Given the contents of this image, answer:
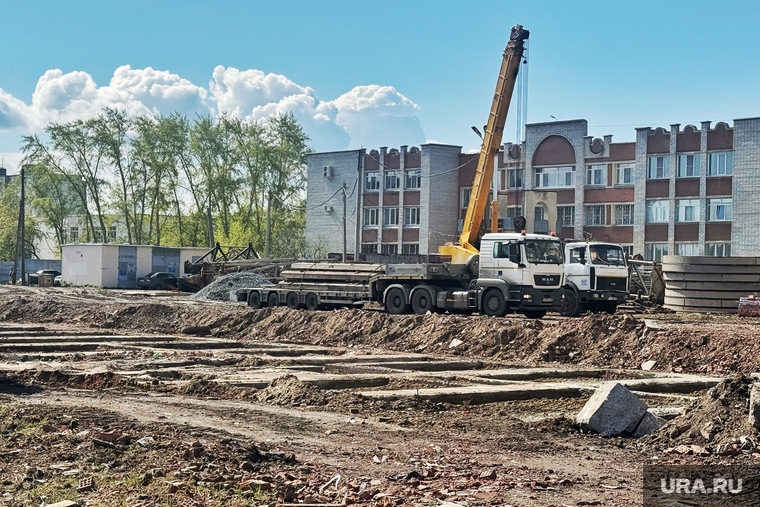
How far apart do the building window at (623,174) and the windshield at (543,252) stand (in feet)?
108

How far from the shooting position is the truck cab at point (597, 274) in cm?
3312

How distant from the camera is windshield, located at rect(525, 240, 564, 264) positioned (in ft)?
98.5

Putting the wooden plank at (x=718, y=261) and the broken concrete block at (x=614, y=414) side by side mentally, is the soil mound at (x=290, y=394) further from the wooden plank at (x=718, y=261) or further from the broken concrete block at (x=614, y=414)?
the wooden plank at (x=718, y=261)

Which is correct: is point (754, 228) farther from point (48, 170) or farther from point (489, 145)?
point (48, 170)

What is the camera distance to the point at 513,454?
996cm

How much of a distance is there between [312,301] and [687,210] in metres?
31.1

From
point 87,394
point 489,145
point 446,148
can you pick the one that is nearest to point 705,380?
point 87,394

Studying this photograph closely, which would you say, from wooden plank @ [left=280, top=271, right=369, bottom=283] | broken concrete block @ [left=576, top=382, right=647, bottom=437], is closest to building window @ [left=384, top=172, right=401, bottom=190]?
wooden plank @ [left=280, top=271, right=369, bottom=283]

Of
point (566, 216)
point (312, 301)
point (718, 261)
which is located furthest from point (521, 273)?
point (566, 216)

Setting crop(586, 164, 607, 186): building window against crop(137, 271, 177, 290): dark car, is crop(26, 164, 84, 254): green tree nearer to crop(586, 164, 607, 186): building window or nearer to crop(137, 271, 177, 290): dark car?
crop(137, 271, 177, 290): dark car

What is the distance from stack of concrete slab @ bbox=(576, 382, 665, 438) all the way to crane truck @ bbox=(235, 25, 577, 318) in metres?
18.3

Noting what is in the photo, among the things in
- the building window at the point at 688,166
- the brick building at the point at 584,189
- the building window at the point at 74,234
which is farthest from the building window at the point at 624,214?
the building window at the point at 74,234

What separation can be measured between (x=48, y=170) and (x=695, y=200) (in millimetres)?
50739

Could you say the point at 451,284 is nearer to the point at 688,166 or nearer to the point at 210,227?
the point at 688,166
